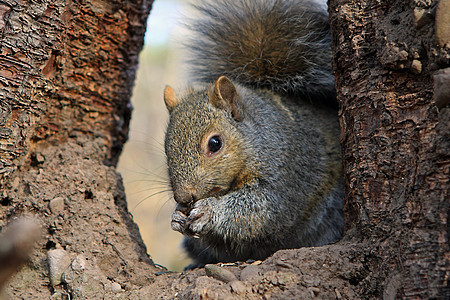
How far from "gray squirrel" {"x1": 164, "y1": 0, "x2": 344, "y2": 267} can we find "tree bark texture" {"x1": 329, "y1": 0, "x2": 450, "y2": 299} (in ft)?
1.78

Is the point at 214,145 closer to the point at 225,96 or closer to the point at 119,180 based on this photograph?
the point at 225,96

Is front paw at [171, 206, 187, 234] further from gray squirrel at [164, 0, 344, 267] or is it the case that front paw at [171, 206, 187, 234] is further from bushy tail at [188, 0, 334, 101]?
bushy tail at [188, 0, 334, 101]

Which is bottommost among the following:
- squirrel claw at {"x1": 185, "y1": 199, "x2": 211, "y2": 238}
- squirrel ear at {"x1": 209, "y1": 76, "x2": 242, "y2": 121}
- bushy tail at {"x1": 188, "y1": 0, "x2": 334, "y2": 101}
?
squirrel claw at {"x1": 185, "y1": 199, "x2": 211, "y2": 238}

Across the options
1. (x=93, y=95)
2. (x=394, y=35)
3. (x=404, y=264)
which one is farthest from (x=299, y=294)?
(x=93, y=95)

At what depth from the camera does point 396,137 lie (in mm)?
1425

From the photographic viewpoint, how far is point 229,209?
6.73ft

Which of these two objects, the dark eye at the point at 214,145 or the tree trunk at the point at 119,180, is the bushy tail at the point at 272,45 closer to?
the tree trunk at the point at 119,180

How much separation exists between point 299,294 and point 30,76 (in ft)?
4.46

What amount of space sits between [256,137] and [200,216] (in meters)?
0.49

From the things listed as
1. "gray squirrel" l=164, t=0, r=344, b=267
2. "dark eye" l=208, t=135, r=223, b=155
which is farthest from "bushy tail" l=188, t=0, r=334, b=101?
"dark eye" l=208, t=135, r=223, b=155

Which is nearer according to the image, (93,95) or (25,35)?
(25,35)

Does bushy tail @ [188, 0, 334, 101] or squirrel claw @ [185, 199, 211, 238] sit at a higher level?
bushy tail @ [188, 0, 334, 101]

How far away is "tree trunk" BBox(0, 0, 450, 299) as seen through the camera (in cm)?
128

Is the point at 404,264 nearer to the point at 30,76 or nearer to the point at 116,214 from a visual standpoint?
the point at 116,214
